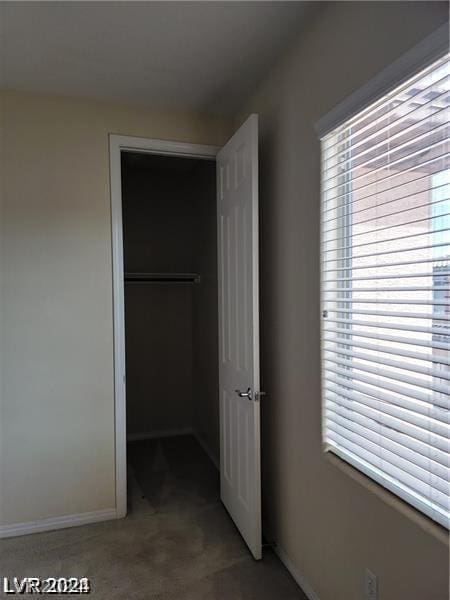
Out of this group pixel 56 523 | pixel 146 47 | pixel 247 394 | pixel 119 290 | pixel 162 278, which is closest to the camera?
pixel 146 47

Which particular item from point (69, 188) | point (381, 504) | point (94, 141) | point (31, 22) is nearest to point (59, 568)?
point (381, 504)

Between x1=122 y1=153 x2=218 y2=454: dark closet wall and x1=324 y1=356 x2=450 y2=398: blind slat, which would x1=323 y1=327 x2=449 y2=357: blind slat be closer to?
x1=324 y1=356 x2=450 y2=398: blind slat

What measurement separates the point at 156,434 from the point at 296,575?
2281 mm

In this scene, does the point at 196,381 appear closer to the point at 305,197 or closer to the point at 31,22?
the point at 305,197

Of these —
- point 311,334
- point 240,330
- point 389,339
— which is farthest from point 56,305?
point 389,339

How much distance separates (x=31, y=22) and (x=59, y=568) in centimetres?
263

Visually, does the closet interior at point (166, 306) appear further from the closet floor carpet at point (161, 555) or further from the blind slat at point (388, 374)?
the blind slat at point (388, 374)

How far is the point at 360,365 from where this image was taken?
1.44m

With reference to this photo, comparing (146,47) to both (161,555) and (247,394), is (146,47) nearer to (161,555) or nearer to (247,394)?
(247,394)

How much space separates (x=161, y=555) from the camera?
2.08 meters

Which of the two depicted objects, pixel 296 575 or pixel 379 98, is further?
pixel 296 575

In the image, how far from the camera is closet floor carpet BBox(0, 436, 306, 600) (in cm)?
184

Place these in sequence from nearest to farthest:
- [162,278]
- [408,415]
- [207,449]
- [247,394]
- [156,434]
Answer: [408,415] < [247,394] < [207,449] < [162,278] < [156,434]

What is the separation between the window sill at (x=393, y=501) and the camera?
1.09 m
